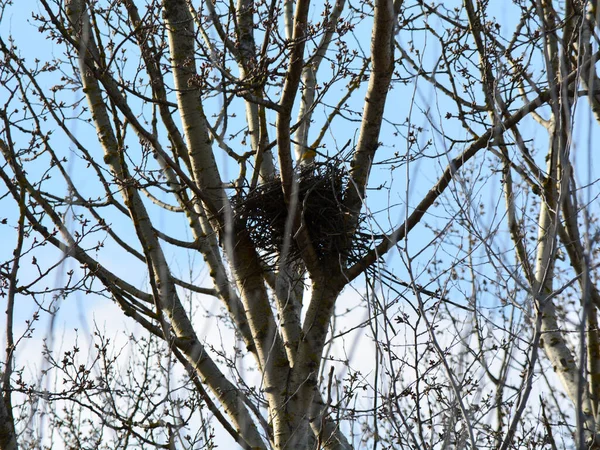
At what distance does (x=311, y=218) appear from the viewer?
154 inches

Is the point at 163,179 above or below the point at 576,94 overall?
above

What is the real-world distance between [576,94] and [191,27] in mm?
2016

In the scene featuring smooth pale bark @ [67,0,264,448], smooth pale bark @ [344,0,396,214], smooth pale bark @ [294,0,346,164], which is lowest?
smooth pale bark @ [67,0,264,448]

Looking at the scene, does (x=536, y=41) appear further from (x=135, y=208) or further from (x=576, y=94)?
(x=135, y=208)

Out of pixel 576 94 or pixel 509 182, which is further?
pixel 509 182

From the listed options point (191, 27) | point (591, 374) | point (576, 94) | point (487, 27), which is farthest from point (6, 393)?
point (591, 374)

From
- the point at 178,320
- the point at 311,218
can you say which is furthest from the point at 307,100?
the point at 178,320

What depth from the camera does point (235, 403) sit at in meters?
3.66

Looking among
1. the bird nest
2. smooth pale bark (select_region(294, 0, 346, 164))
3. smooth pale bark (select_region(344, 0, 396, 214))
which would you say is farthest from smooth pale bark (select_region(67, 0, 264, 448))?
smooth pale bark (select_region(294, 0, 346, 164))

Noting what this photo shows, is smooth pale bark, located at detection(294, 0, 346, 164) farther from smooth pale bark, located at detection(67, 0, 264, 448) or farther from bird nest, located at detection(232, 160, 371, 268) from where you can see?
smooth pale bark, located at detection(67, 0, 264, 448)

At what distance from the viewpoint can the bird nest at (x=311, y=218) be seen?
12.2 feet

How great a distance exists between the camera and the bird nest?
3.73 meters

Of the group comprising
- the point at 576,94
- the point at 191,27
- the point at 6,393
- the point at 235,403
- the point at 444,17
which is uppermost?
the point at 444,17

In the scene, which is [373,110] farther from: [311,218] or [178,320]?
[178,320]
